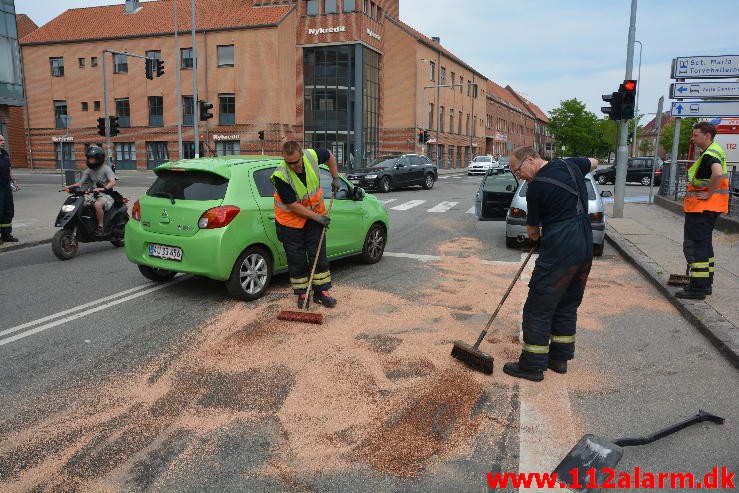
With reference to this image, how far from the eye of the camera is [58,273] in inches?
313

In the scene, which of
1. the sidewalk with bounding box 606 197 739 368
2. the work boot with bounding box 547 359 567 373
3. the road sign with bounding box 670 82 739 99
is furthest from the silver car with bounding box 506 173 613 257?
the road sign with bounding box 670 82 739 99

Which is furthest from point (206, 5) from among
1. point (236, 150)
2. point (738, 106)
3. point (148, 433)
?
point (148, 433)

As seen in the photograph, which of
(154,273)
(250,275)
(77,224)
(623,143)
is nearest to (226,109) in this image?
(623,143)

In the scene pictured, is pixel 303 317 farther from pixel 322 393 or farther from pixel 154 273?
pixel 154 273

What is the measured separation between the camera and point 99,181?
924 centimetres

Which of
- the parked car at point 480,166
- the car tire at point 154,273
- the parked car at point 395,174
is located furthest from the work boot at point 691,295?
the parked car at point 480,166

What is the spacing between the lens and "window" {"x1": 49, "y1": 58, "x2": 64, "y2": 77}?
48.9m

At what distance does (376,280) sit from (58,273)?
4.44 metres

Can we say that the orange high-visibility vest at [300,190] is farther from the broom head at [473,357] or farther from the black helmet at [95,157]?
the black helmet at [95,157]

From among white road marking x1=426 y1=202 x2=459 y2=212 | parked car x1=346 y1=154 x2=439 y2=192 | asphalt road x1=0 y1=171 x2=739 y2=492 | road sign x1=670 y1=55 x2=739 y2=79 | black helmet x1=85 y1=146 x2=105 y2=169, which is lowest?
asphalt road x1=0 y1=171 x2=739 y2=492

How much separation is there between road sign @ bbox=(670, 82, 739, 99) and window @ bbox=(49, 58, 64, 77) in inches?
1956

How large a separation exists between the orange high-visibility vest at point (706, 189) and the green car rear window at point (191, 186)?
5156mm

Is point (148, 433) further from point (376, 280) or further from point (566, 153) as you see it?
point (566, 153)

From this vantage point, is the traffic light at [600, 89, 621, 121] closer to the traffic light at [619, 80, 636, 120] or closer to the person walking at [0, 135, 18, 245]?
the traffic light at [619, 80, 636, 120]
